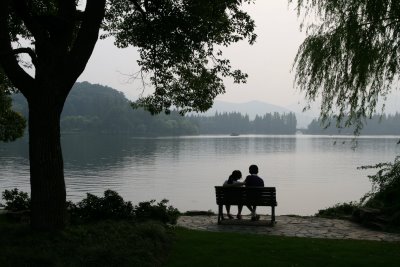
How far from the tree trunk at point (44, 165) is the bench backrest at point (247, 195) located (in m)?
5.29

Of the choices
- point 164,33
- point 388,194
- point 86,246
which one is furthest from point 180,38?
point 388,194

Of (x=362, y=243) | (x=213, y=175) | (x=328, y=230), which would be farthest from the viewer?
(x=213, y=175)

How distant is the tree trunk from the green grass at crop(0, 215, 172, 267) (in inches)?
14.6

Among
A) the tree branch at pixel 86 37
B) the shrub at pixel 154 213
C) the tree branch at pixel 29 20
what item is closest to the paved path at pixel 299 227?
the shrub at pixel 154 213

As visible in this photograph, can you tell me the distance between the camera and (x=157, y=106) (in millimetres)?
13117

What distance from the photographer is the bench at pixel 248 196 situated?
1248 cm

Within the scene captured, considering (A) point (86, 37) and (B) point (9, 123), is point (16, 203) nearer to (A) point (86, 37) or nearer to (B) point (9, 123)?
(A) point (86, 37)

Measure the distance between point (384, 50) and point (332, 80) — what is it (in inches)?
75.9

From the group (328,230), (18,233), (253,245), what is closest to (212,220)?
(328,230)

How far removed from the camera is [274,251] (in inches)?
350

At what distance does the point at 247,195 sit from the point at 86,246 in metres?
5.64

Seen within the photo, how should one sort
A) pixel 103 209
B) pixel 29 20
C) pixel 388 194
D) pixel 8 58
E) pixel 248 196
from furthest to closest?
pixel 388 194 < pixel 248 196 < pixel 103 209 < pixel 29 20 < pixel 8 58

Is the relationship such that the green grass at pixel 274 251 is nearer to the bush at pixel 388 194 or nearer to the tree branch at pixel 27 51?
the bush at pixel 388 194

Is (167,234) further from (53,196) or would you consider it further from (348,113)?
(348,113)
